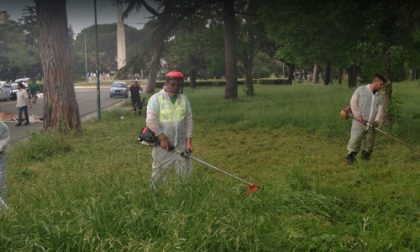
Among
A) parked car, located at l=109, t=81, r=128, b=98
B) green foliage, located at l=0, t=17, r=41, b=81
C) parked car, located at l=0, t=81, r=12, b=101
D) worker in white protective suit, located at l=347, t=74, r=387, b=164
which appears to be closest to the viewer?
worker in white protective suit, located at l=347, t=74, r=387, b=164

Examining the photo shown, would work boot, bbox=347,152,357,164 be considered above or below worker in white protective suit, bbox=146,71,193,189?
below

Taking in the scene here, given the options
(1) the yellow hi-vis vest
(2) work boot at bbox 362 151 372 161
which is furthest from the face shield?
(2) work boot at bbox 362 151 372 161

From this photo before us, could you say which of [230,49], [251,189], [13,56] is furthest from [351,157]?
[13,56]

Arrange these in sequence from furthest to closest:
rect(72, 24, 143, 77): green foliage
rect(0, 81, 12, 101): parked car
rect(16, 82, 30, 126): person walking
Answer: rect(72, 24, 143, 77): green foliage
rect(0, 81, 12, 101): parked car
rect(16, 82, 30, 126): person walking

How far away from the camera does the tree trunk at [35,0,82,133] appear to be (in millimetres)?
12336

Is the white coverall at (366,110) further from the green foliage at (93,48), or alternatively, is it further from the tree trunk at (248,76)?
the green foliage at (93,48)

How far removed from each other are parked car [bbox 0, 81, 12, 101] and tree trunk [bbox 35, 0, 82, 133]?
21.2m

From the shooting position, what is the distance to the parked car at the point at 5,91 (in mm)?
31592

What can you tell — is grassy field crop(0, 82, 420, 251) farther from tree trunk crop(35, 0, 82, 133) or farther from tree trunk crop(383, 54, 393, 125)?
tree trunk crop(35, 0, 82, 133)

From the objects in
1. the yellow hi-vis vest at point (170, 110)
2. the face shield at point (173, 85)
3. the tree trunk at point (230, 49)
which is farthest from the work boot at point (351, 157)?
the tree trunk at point (230, 49)

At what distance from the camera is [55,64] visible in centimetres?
1245

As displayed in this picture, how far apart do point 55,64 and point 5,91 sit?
868 inches

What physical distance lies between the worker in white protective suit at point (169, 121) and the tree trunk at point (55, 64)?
765 centimetres

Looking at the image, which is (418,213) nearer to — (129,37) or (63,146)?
(63,146)
